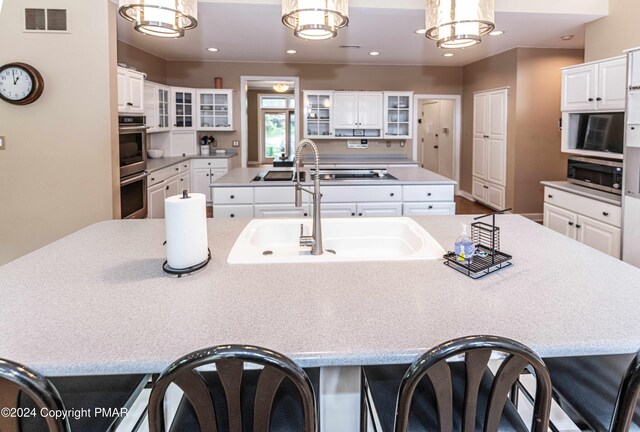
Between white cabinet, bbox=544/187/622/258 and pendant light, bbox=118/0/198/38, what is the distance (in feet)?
11.2

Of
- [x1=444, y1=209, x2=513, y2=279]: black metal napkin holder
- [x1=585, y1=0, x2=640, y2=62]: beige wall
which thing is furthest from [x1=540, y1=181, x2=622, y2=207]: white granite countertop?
[x1=444, y1=209, x2=513, y2=279]: black metal napkin holder

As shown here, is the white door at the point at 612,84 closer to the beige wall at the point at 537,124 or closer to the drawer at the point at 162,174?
the beige wall at the point at 537,124

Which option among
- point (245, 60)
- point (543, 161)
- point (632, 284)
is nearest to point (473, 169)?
point (543, 161)

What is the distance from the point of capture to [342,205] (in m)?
3.98

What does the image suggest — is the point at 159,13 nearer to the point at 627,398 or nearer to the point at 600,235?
the point at 627,398

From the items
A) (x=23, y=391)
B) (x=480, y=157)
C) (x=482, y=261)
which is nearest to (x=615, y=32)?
(x=480, y=157)

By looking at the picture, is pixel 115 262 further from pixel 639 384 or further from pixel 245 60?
pixel 245 60

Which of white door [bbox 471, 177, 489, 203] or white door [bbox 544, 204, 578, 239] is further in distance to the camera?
white door [bbox 471, 177, 489, 203]

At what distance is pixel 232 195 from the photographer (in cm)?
383

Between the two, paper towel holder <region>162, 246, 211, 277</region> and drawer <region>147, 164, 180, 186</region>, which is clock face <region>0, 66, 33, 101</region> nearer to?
drawer <region>147, 164, 180, 186</region>

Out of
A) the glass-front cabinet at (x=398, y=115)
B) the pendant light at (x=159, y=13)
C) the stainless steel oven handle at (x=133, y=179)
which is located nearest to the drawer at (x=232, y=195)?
the stainless steel oven handle at (x=133, y=179)

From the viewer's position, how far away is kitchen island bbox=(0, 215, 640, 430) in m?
0.99

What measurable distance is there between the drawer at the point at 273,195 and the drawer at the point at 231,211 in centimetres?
11

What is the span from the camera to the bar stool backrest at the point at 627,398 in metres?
0.93
